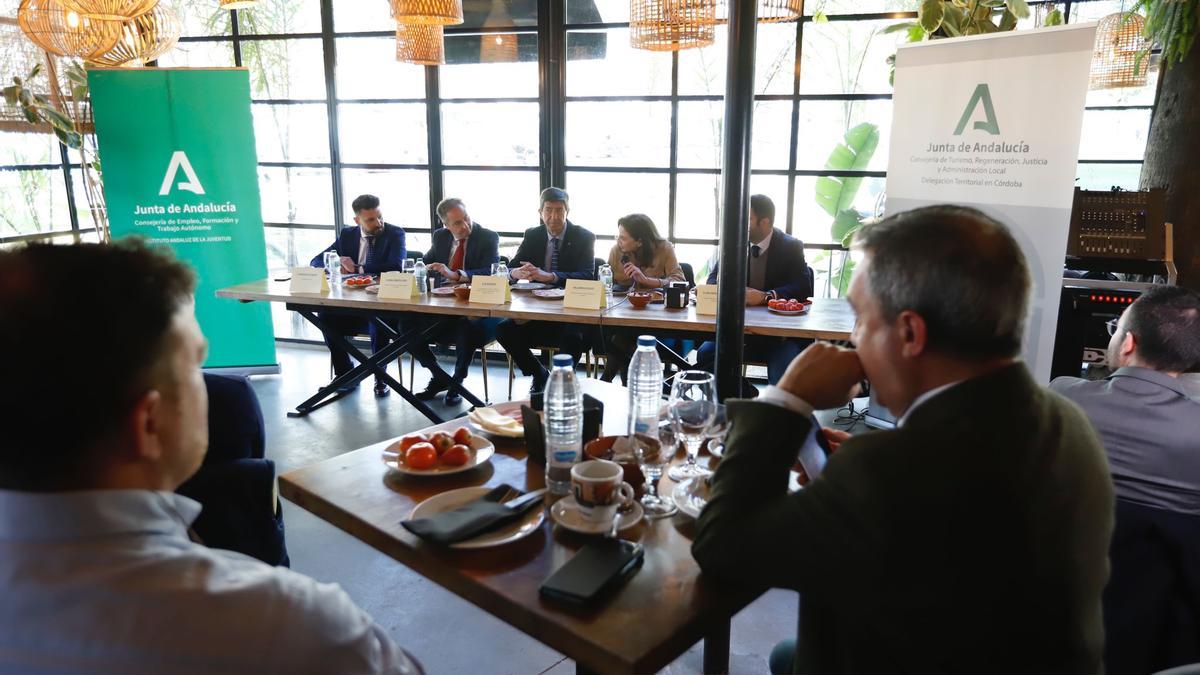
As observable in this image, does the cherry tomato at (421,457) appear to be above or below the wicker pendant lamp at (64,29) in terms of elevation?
below

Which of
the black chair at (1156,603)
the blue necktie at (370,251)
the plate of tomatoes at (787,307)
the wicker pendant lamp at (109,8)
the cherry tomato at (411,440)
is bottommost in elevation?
the black chair at (1156,603)

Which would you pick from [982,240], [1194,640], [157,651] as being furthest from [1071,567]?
[157,651]

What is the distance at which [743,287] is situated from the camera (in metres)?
1.26

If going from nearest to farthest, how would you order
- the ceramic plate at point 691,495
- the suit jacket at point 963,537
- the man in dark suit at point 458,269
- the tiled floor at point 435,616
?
the suit jacket at point 963,537
the ceramic plate at point 691,495
the tiled floor at point 435,616
the man in dark suit at point 458,269

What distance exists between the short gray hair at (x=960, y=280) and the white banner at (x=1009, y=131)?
2573 millimetres

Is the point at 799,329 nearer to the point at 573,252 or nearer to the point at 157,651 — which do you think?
the point at 573,252

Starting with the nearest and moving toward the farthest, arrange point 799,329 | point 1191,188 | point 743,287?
point 743,287 < point 799,329 < point 1191,188

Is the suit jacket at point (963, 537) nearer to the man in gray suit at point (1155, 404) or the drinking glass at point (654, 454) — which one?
the drinking glass at point (654, 454)

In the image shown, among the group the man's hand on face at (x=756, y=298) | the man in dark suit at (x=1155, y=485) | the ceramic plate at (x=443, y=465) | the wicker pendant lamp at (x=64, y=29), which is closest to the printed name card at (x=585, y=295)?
the man's hand on face at (x=756, y=298)

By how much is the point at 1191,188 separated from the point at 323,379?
5385 millimetres

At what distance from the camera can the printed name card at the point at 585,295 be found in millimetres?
3826

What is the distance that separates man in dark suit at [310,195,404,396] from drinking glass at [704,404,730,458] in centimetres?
356

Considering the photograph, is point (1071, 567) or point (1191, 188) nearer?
point (1071, 567)

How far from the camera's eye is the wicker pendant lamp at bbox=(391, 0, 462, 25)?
3.93 metres
